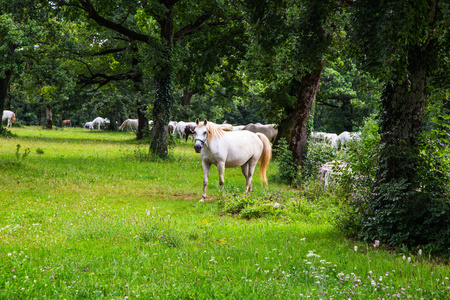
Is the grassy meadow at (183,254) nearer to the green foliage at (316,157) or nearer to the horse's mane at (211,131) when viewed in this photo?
the horse's mane at (211,131)

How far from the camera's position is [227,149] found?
12508 millimetres

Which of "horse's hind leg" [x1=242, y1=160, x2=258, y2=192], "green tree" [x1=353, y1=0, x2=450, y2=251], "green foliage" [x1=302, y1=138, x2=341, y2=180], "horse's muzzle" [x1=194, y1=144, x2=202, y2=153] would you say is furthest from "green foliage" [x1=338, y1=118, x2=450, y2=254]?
"green foliage" [x1=302, y1=138, x2=341, y2=180]

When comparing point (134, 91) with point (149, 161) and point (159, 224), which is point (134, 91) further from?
point (159, 224)

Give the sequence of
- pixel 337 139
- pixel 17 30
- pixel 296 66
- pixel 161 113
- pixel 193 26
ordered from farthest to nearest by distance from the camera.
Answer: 1. pixel 17 30
2. pixel 193 26
3. pixel 161 113
4. pixel 337 139
5. pixel 296 66

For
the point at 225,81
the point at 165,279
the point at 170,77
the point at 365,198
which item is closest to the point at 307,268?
the point at 165,279

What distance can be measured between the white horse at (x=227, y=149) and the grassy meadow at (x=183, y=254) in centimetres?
139

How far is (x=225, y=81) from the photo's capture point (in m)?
24.4

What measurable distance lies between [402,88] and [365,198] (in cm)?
217

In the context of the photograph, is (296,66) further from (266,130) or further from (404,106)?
(266,130)

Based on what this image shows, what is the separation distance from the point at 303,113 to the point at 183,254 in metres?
11.5

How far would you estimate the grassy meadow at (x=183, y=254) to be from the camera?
4516mm

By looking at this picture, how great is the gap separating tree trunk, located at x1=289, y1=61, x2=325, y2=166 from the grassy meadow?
5153 millimetres

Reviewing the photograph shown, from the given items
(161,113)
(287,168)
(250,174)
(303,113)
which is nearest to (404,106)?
(250,174)

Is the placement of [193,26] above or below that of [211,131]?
above
